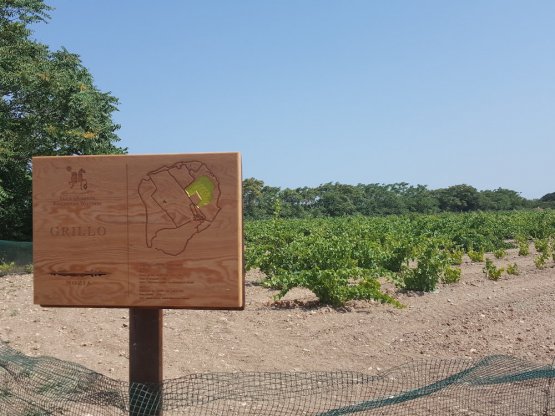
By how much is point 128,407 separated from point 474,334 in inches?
202

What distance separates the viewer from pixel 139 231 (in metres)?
3.77

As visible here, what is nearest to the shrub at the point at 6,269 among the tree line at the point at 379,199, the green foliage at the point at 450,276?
the green foliage at the point at 450,276

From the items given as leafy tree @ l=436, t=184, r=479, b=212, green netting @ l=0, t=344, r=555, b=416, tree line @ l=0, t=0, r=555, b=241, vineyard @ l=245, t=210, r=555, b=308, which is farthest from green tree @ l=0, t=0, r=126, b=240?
leafy tree @ l=436, t=184, r=479, b=212

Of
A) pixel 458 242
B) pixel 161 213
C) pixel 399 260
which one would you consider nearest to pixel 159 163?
pixel 161 213

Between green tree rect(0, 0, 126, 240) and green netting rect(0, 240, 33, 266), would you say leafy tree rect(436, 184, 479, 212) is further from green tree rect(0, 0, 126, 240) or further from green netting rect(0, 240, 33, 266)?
green netting rect(0, 240, 33, 266)

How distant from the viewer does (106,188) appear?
3828 millimetres

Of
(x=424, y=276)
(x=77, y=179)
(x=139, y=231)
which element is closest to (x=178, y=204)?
(x=139, y=231)

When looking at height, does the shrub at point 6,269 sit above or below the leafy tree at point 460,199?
below

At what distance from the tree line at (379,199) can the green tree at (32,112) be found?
56824mm

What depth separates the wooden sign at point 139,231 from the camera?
145 inches

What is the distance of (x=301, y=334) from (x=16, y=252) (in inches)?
463

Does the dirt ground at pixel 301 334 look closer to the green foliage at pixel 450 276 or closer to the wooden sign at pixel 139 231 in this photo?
the green foliage at pixel 450 276

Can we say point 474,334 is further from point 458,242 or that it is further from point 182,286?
point 458,242

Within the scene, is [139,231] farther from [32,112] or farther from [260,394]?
[32,112]
